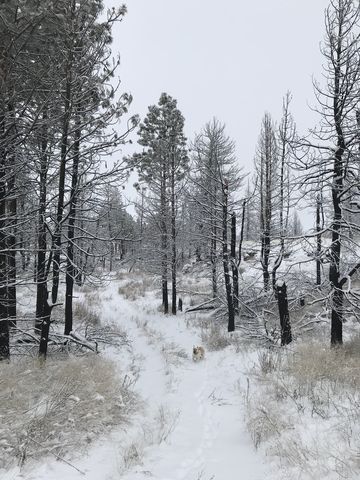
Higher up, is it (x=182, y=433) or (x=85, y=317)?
(x=85, y=317)

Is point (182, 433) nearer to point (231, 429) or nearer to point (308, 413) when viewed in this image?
point (231, 429)

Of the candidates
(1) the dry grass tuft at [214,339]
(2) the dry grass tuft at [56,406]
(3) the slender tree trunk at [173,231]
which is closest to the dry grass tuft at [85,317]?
(1) the dry grass tuft at [214,339]

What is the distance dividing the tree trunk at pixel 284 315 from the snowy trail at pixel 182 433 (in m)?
1.66

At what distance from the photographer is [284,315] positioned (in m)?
10.7

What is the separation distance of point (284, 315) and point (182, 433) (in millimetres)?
6069

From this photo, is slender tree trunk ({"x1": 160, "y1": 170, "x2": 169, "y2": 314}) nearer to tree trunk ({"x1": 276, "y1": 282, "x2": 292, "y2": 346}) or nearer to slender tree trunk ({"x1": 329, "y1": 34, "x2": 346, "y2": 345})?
tree trunk ({"x1": 276, "y1": 282, "x2": 292, "y2": 346})

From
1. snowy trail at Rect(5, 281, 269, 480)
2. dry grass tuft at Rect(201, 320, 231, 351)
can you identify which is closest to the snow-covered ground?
snowy trail at Rect(5, 281, 269, 480)

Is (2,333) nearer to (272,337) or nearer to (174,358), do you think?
(174,358)

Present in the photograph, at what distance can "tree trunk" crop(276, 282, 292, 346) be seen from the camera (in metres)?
10.5

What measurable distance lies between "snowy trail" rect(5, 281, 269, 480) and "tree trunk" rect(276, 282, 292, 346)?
1660 mm

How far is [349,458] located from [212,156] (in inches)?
731

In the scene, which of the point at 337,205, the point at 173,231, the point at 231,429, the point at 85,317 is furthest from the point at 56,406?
the point at 173,231

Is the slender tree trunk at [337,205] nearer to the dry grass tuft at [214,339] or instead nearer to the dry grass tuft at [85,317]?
the dry grass tuft at [214,339]

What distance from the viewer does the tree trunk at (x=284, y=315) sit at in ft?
34.5
